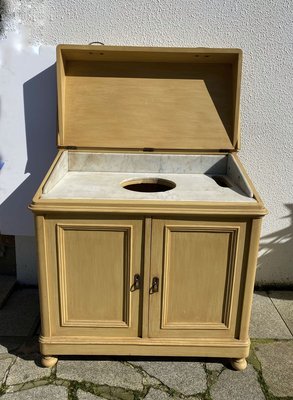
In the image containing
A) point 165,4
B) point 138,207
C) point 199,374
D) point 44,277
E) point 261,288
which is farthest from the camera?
point 261,288

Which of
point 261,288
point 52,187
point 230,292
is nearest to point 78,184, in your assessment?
point 52,187

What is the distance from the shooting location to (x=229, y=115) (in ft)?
8.05

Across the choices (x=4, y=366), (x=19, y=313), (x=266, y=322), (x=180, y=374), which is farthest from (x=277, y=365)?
(x=19, y=313)

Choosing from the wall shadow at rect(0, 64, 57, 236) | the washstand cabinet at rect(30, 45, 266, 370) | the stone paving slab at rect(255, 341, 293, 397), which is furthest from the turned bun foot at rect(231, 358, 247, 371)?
the wall shadow at rect(0, 64, 57, 236)

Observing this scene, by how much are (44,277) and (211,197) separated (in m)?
0.96

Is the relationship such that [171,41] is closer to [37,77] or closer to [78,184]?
[37,77]

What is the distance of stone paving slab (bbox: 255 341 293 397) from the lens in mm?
2033

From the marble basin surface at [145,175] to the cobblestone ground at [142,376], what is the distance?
0.99 m

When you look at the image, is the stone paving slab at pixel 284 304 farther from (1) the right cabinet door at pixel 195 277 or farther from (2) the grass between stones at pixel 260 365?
(1) the right cabinet door at pixel 195 277

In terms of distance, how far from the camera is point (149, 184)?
243 centimetres

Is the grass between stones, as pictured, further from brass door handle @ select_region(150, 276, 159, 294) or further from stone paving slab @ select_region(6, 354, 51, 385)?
stone paving slab @ select_region(6, 354, 51, 385)

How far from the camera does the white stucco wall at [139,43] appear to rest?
2426mm

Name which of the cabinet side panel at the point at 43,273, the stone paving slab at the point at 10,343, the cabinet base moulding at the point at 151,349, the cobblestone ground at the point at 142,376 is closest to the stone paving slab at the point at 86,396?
the cobblestone ground at the point at 142,376

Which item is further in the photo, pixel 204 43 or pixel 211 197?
pixel 204 43
